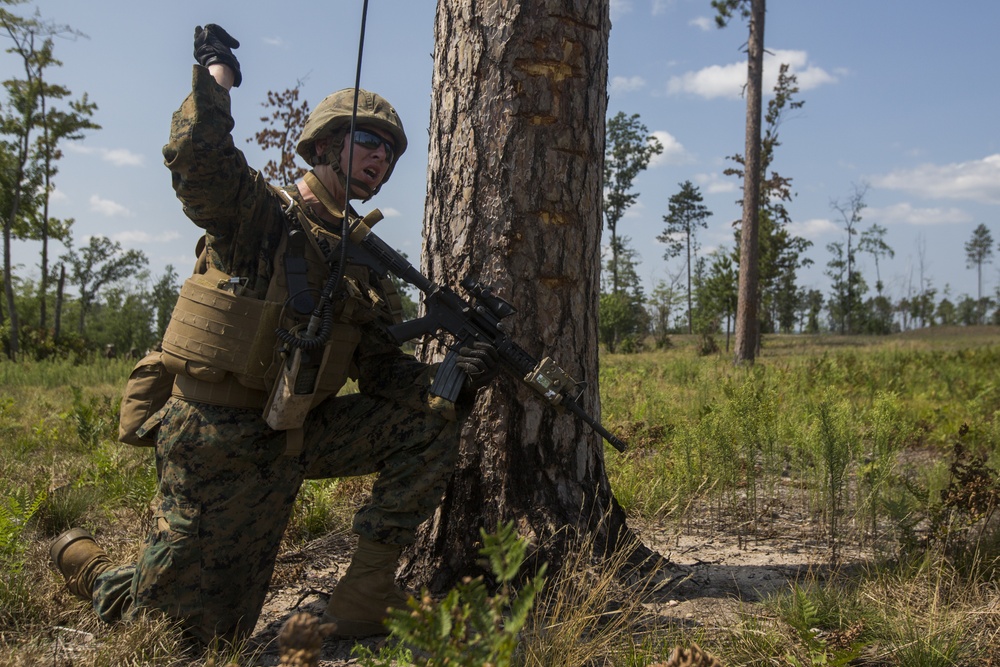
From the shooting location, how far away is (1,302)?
2812cm

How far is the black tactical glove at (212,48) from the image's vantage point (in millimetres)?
2418

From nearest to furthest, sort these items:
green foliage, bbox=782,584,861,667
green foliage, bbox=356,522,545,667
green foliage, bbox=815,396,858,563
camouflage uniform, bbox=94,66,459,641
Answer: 1. green foliage, bbox=356,522,545,667
2. green foliage, bbox=782,584,861,667
3. camouflage uniform, bbox=94,66,459,641
4. green foliage, bbox=815,396,858,563

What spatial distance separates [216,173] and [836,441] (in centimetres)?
284

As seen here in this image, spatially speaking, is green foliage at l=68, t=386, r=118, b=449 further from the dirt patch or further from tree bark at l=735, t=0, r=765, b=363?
tree bark at l=735, t=0, r=765, b=363

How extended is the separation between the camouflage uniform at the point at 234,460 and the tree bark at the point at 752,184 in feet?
39.7

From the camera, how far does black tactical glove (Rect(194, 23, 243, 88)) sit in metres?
2.42

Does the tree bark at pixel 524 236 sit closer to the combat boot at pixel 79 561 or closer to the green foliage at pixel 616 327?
the combat boot at pixel 79 561

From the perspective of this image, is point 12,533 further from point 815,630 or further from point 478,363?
point 815,630

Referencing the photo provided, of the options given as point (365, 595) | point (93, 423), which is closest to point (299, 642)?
point (365, 595)

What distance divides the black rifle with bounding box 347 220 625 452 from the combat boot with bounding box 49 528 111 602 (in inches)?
55.8

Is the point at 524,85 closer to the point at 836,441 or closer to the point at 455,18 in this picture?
the point at 455,18

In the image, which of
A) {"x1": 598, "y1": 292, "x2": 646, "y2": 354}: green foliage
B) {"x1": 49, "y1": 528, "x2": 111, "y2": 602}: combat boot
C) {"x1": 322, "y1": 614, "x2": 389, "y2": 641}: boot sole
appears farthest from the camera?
{"x1": 598, "y1": 292, "x2": 646, "y2": 354}: green foliage

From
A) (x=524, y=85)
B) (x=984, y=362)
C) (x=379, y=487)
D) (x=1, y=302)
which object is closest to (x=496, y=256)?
(x=524, y=85)

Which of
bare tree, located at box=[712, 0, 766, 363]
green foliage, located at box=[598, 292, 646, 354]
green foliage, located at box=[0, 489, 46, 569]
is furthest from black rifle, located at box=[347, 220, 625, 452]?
green foliage, located at box=[598, 292, 646, 354]
